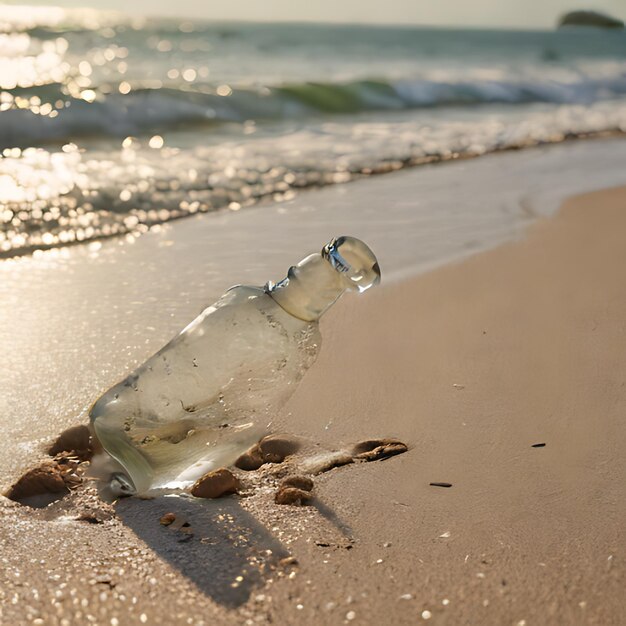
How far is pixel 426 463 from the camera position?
5.73 ft

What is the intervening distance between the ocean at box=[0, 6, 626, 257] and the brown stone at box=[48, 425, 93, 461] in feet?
6.00

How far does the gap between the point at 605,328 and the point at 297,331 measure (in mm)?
1165

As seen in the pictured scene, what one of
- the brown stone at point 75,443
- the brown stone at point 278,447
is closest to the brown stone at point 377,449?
the brown stone at point 278,447

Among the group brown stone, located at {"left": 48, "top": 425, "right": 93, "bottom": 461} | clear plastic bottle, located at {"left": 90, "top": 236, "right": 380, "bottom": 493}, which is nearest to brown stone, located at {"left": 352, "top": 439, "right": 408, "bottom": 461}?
clear plastic bottle, located at {"left": 90, "top": 236, "right": 380, "bottom": 493}

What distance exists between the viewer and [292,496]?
1.58 metres

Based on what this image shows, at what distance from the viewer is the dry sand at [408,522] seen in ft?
4.24

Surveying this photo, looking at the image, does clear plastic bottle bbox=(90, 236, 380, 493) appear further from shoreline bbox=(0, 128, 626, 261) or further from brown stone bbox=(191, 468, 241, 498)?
shoreline bbox=(0, 128, 626, 261)

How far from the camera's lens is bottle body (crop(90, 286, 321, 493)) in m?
1.61

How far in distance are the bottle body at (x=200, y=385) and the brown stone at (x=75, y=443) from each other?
0.61ft

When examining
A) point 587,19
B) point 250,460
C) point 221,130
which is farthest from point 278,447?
point 587,19

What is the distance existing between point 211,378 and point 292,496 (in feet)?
0.86

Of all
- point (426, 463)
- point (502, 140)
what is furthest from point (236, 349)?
point (502, 140)

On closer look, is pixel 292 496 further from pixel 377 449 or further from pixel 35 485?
pixel 35 485

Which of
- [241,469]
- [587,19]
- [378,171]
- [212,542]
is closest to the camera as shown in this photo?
[212,542]
